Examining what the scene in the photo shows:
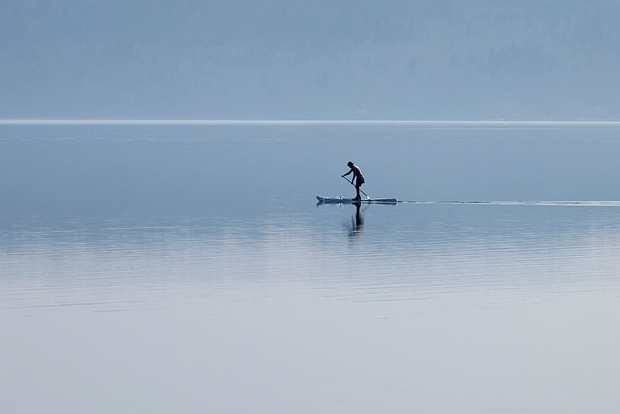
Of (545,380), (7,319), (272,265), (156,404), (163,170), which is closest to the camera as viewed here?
(156,404)

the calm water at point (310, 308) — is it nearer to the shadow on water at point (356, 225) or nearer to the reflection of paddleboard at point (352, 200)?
the shadow on water at point (356, 225)

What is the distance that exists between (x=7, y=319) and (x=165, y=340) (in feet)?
11.8

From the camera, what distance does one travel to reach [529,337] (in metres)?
19.7

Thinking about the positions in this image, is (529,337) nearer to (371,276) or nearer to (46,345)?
(371,276)

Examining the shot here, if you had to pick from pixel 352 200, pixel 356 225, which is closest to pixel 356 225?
pixel 356 225

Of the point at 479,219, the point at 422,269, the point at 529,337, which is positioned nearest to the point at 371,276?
the point at 422,269

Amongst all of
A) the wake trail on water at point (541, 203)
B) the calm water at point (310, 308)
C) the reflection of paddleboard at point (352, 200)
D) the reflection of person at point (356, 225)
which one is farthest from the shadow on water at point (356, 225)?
the wake trail on water at point (541, 203)

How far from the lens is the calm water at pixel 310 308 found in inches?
659

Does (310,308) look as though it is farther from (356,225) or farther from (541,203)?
(541,203)

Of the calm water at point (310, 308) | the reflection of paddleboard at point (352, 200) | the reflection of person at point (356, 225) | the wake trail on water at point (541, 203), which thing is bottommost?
the calm water at point (310, 308)

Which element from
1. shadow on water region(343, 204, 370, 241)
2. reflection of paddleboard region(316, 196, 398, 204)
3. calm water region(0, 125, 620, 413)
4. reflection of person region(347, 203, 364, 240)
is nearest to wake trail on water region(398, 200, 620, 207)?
calm water region(0, 125, 620, 413)

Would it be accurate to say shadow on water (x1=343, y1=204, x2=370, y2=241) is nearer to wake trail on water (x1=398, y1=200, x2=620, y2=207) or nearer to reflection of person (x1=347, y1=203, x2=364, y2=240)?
reflection of person (x1=347, y1=203, x2=364, y2=240)

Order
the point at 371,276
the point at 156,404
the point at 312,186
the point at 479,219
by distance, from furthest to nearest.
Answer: the point at 312,186 < the point at 479,219 < the point at 371,276 < the point at 156,404

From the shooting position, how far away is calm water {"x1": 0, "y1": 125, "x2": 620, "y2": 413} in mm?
16734
